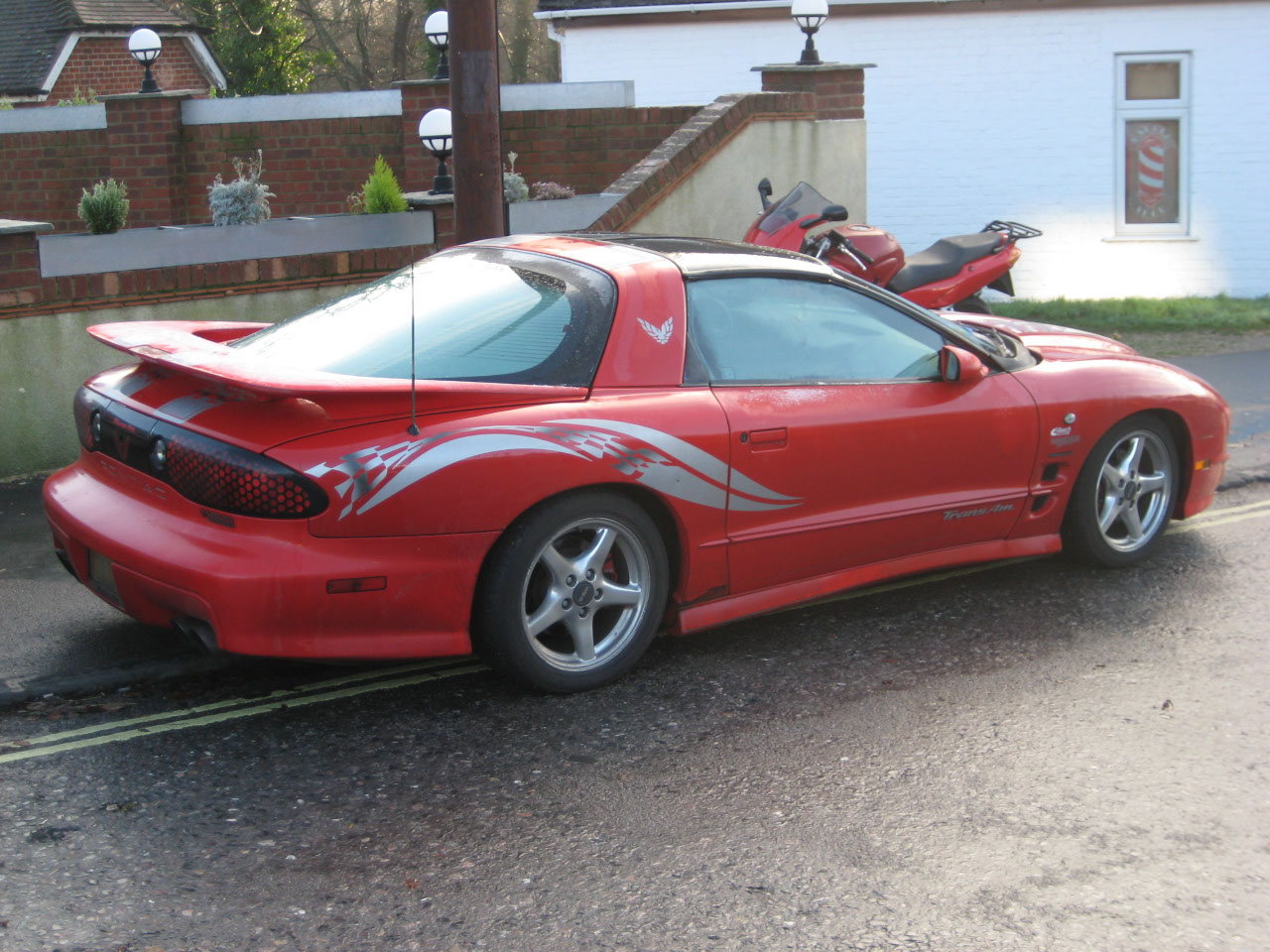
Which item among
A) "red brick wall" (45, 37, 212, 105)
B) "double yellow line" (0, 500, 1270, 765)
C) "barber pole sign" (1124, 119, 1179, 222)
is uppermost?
"red brick wall" (45, 37, 212, 105)

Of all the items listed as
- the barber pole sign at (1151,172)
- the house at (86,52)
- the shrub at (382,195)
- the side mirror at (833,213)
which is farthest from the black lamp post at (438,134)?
the house at (86,52)

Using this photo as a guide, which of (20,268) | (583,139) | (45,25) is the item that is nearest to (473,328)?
(20,268)

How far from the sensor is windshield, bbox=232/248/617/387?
4.72m

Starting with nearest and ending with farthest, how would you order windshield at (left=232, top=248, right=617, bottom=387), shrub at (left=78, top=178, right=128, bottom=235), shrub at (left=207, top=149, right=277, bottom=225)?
windshield at (left=232, top=248, right=617, bottom=387) < shrub at (left=78, top=178, right=128, bottom=235) < shrub at (left=207, top=149, right=277, bottom=225)

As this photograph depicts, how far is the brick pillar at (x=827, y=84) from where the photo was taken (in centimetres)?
1174

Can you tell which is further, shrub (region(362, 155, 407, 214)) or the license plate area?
shrub (region(362, 155, 407, 214))

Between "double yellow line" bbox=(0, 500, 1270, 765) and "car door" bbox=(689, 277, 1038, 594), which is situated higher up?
"car door" bbox=(689, 277, 1038, 594)

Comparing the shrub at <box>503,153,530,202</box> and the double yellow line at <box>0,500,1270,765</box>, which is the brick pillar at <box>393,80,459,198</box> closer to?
the shrub at <box>503,153,530,202</box>

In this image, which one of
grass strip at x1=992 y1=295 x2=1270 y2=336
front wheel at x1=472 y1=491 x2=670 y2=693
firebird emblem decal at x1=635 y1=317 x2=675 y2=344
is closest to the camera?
front wheel at x1=472 y1=491 x2=670 y2=693

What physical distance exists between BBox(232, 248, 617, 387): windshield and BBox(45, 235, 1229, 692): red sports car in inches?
0.4

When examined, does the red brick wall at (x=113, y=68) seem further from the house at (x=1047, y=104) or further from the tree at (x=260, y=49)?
the house at (x=1047, y=104)

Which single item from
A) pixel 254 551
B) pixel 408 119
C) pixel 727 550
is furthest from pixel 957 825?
pixel 408 119

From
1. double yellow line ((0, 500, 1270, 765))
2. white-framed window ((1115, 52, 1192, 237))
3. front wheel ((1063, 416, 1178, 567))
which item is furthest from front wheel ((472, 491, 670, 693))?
white-framed window ((1115, 52, 1192, 237))

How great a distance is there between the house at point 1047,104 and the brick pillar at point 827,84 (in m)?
4.82
